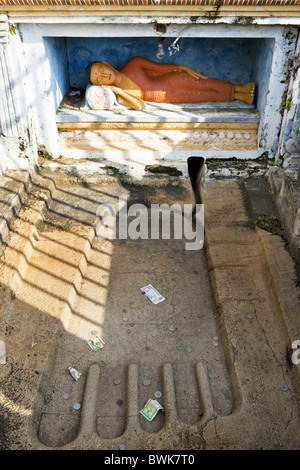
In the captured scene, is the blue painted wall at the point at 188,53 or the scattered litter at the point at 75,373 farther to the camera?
the blue painted wall at the point at 188,53

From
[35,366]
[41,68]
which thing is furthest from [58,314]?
[41,68]

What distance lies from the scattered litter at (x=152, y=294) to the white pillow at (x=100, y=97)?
3215mm

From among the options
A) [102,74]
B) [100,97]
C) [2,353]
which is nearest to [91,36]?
[102,74]

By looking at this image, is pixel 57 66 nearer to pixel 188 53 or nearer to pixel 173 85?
pixel 173 85

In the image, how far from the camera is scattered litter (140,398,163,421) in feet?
12.5

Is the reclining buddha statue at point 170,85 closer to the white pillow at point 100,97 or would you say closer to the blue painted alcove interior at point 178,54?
the white pillow at point 100,97

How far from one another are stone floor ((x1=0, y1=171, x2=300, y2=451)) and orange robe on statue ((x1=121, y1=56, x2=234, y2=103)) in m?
1.79

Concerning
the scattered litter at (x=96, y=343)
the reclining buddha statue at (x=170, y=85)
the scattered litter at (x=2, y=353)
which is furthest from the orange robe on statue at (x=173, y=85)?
the scattered litter at (x=2, y=353)

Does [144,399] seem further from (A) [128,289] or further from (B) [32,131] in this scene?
(B) [32,131]

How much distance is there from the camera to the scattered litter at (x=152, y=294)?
4957 millimetres

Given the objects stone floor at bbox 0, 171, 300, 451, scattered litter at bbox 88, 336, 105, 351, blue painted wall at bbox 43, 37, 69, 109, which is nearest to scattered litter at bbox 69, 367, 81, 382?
stone floor at bbox 0, 171, 300, 451

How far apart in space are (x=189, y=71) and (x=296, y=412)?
18.0 ft

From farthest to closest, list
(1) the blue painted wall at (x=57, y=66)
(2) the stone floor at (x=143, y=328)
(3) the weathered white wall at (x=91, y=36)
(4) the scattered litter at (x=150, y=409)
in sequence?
(1) the blue painted wall at (x=57, y=66) → (3) the weathered white wall at (x=91, y=36) → (4) the scattered litter at (x=150, y=409) → (2) the stone floor at (x=143, y=328)
